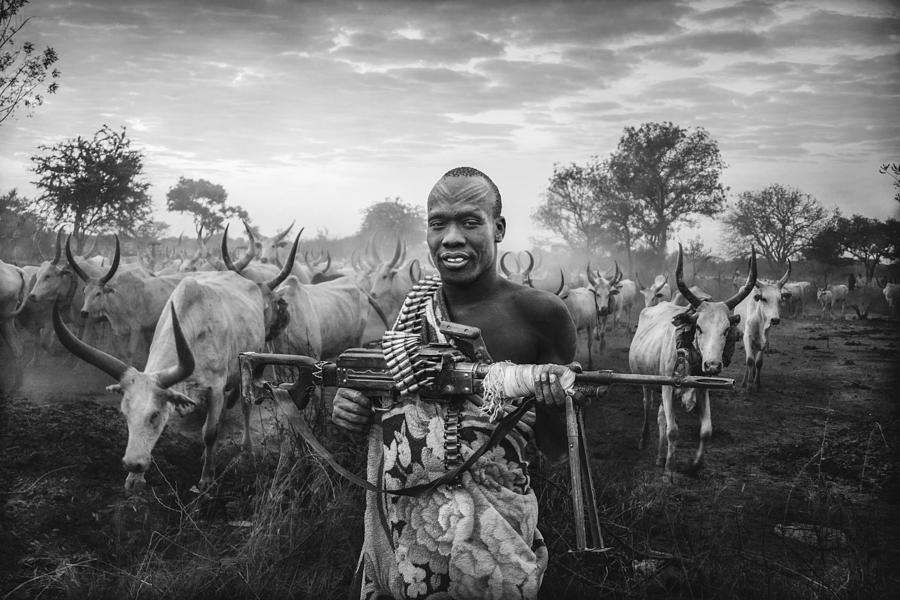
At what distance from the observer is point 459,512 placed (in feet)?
7.28

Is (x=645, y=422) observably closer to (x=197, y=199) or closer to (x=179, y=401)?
(x=179, y=401)

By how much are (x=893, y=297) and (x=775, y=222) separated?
5.36 m

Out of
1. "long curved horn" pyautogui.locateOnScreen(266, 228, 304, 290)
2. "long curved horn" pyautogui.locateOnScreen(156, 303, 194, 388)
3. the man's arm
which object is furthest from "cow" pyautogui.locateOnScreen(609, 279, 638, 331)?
the man's arm

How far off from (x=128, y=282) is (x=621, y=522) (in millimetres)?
8230

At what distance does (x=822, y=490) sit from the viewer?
6.05 m

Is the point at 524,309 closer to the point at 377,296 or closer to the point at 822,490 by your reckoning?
the point at 822,490

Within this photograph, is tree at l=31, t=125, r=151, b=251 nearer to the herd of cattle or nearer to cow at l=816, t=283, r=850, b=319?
the herd of cattle

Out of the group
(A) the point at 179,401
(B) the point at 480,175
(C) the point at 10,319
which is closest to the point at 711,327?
(B) the point at 480,175

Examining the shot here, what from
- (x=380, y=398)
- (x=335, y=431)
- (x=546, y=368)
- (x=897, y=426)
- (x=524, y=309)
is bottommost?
(x=897, y=426)

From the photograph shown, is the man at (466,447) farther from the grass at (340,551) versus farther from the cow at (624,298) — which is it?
the cow at (624,298)

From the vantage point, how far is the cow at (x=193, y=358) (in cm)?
476

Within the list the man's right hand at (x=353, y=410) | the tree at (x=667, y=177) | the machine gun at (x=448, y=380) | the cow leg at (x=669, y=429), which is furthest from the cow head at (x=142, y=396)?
the tree at (x=667, y=177)

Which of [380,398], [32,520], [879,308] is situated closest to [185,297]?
[32,520]

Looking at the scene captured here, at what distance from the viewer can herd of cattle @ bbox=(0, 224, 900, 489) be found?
16.2ft
